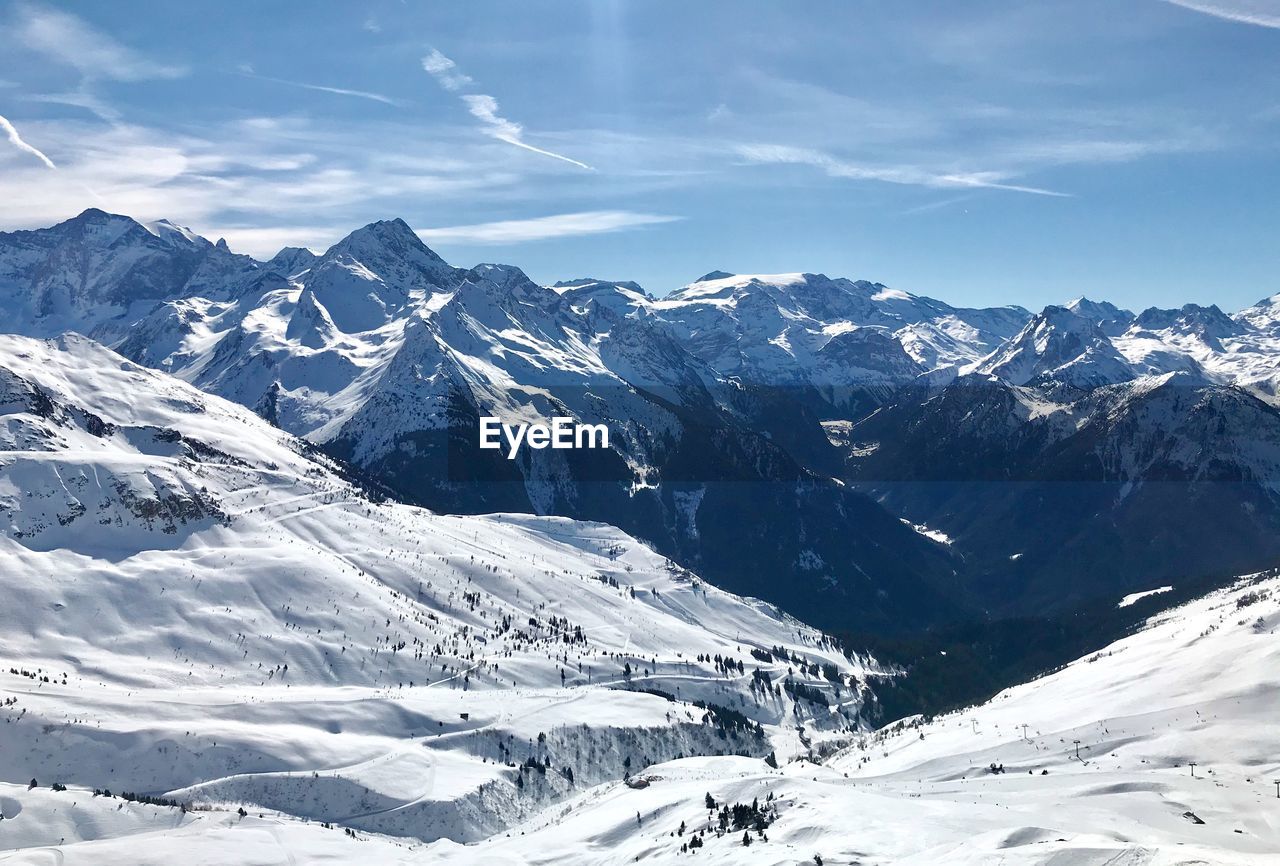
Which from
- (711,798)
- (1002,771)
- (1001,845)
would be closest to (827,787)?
(711,798)

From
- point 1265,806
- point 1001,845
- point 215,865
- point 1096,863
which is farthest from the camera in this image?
point 215,865

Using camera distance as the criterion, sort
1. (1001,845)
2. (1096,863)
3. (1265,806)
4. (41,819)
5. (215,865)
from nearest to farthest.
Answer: (1096,863)
(1001,845)
(1265,806)
(215,865)
(41,819)

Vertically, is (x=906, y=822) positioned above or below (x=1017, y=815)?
above

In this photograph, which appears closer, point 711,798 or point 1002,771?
point 711,798

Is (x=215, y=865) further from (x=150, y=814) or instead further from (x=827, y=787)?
(x=827, y=787)

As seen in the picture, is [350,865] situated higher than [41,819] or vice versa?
[41,819]

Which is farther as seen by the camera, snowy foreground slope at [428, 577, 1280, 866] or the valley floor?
the valley floor

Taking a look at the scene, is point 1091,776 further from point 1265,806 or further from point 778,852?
point 778,852

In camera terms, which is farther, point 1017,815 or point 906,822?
point 1017,815

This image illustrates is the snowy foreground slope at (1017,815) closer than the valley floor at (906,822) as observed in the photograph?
Yes
